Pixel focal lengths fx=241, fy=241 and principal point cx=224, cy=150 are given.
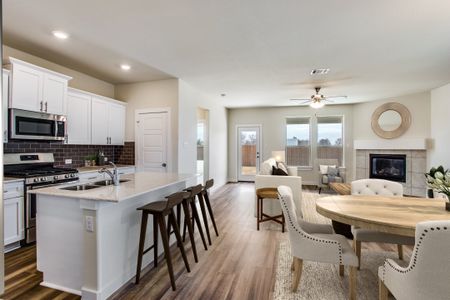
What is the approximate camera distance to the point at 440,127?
18.0 feet

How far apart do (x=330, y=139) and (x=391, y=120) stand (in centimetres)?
172

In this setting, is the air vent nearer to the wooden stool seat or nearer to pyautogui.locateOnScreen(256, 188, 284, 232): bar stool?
pyautogui.locateOnScreen(256, 188, 284, 232): bar stool

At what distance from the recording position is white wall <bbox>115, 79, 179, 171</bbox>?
477 cm

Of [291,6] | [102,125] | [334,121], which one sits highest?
[291,6]

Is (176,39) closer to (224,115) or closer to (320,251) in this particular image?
(320,251)

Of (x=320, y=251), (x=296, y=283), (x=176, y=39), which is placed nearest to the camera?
(x=320, y=251)

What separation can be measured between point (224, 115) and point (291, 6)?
229 inches

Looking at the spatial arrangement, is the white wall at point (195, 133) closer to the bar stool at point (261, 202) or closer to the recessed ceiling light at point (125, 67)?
the recessed ceiling light at point (125, 67)

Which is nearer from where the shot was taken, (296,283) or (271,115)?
(296,283)

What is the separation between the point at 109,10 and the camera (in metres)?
2.43

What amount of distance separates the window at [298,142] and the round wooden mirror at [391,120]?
1.94 meters

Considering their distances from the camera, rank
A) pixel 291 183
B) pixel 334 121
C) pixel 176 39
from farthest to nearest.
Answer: pixel 334 121, pixel 291 183, pixel 176 39

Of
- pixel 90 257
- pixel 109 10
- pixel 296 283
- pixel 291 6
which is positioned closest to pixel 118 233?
pixel 90 257

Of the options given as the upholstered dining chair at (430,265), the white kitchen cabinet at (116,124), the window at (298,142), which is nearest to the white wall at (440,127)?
the window at (298,142)
